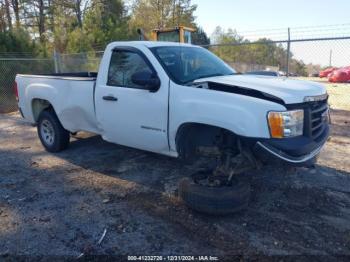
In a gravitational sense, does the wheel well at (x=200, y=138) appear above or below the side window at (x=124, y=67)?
below

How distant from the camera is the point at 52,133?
22.1 feet

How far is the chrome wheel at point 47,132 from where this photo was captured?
6715 mm

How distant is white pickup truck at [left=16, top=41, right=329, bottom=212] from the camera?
12.5 feet

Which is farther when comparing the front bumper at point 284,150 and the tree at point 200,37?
the tree at point 200,37

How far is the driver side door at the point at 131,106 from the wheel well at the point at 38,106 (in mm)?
1736

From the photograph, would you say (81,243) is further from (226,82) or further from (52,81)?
(52,81)

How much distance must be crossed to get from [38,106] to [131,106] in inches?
110

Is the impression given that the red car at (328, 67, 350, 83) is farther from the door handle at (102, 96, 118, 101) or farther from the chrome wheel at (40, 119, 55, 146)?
the door handle at (102, 96, 118, 101)

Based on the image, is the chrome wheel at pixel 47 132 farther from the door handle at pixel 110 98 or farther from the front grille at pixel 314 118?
the front grille at pixel 314 118

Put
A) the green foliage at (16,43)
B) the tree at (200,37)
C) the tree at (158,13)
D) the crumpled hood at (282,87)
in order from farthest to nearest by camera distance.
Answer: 1. the tree at (158,13)
2. the tree at (200,37)
3. the green foliage at (16,43)
4. the crumpled hood at (282,87)

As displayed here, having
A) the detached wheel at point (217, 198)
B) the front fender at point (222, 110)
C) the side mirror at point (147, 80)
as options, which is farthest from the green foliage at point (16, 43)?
the detached wheel at point (217, 198)

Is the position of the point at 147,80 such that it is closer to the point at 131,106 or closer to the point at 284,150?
the point at 131,106

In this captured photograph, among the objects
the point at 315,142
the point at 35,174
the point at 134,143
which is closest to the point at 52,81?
the point at 35,174

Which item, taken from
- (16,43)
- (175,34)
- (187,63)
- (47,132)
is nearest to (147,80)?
(187,63)
